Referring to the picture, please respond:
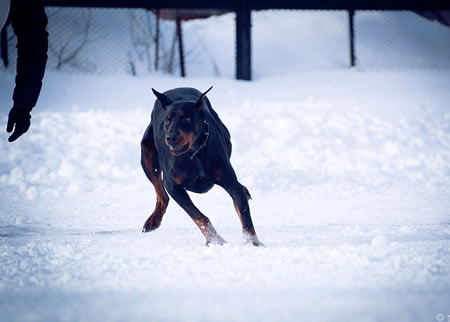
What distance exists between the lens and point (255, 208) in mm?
5020

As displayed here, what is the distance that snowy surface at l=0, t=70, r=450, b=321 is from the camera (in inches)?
92.2

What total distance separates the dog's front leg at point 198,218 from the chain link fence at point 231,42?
20.9ft

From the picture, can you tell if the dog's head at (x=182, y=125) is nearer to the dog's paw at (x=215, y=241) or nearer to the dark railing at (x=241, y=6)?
the dog's paw at (x=215, y=241)

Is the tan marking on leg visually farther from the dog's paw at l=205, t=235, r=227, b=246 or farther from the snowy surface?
the dog's paw at l=205, t=235, r=227, b=246

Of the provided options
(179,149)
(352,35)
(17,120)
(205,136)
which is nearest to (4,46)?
(352,35)

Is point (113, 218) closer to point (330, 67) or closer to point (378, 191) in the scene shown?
point (378, 191)

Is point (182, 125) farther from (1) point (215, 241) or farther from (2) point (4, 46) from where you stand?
(2) point (4, 46)

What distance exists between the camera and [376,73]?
32.3 ft

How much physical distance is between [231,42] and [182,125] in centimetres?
729

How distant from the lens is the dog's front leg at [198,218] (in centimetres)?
344

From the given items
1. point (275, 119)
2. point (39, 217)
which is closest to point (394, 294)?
point (39, 217)

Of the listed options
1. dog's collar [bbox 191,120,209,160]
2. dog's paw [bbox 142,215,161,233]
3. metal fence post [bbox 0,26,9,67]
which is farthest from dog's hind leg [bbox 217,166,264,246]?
metal fence post [bbox 0,26,9,67]

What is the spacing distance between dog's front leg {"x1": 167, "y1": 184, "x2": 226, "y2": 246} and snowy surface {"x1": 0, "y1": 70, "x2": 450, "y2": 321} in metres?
0.13

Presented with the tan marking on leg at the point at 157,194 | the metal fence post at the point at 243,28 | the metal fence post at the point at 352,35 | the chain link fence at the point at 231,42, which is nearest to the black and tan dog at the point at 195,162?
the tan marking on leg at the point at 157,194
